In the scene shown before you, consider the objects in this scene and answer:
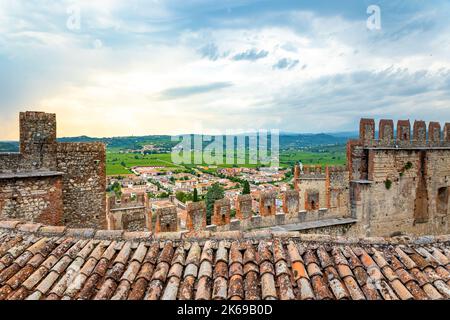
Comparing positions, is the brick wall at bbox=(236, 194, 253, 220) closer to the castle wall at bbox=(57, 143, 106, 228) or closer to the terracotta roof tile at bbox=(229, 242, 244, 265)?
the castle wall at bbox=(57, 143, 106, 228)

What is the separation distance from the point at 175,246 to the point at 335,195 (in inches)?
348

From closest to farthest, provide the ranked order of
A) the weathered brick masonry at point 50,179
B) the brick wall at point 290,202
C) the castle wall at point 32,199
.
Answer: the castle wall at point 32,199, the weathered brick masonry at point 50,179, the brick wall at point 290,202

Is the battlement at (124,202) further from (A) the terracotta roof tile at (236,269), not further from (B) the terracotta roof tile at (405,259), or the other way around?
(B) the terracotta roof tile at (405,259)

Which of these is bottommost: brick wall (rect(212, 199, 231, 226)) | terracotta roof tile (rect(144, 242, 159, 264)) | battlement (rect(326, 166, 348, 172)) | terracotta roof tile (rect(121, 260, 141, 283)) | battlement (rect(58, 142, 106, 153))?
brick wall (rect(212, 199, 231, 226))

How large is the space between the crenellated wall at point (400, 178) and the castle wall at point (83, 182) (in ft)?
27.4

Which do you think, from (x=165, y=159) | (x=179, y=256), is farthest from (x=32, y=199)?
(x=165, y=159)

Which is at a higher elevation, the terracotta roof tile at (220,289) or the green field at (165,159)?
the terracotta roof tile at (220,289)

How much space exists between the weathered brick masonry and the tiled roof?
3.73m

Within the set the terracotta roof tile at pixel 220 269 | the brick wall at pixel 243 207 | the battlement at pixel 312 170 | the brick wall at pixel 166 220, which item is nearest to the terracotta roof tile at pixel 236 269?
the terracotta roof tile at pixel 220 269

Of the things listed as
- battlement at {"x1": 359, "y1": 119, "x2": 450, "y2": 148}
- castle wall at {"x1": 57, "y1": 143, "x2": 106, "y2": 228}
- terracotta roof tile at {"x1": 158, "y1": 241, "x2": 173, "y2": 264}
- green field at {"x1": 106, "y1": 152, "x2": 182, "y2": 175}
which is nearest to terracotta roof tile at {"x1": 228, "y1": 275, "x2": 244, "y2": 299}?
terracotta roof tile at {"x1": 158, "y1": 241, "x2": 173, "y2": 264}

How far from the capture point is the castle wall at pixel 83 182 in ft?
29.6

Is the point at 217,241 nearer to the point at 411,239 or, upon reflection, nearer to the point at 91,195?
the point at 411,239

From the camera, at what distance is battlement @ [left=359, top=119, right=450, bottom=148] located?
1199 centimetres

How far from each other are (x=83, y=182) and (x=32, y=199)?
139 centimetres
